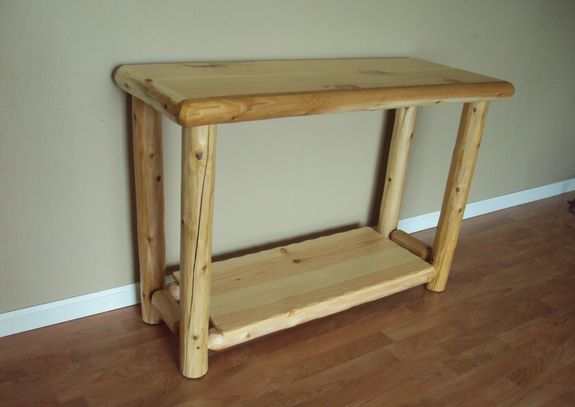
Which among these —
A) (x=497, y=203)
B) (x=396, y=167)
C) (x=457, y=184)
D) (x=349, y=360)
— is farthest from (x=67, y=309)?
(x=497, y=203)

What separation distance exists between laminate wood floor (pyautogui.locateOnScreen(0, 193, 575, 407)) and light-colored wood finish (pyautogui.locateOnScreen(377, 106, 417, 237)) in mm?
294

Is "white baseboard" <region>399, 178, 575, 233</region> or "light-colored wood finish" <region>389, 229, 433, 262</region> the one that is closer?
"light-colored wood finish" <region>389, 229, 433, 262</region>

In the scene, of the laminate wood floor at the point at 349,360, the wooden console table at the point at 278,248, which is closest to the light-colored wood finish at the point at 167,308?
the wooden console table at the point at 278,248

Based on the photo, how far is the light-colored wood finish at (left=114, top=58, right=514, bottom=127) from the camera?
1.15 metres

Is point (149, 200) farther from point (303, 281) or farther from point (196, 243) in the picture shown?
point (303, 281)

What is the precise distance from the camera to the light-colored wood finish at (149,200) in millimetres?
1420

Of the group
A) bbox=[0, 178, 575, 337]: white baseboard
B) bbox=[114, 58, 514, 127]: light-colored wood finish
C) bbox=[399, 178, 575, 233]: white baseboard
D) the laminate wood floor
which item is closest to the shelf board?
the laminate wood floor

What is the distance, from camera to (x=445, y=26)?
6.71ft

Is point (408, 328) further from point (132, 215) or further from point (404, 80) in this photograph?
point (132, 215)

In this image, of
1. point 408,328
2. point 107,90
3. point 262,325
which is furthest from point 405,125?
point 107,90

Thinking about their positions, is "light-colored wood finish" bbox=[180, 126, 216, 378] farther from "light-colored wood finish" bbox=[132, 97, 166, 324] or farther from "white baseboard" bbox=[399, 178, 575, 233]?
"white baseboard" bbox=[399, 178, 575, 233]

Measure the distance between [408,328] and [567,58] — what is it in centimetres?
165

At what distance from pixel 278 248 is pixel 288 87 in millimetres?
717

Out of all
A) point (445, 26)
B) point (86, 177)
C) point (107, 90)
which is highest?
point (445, 26)
